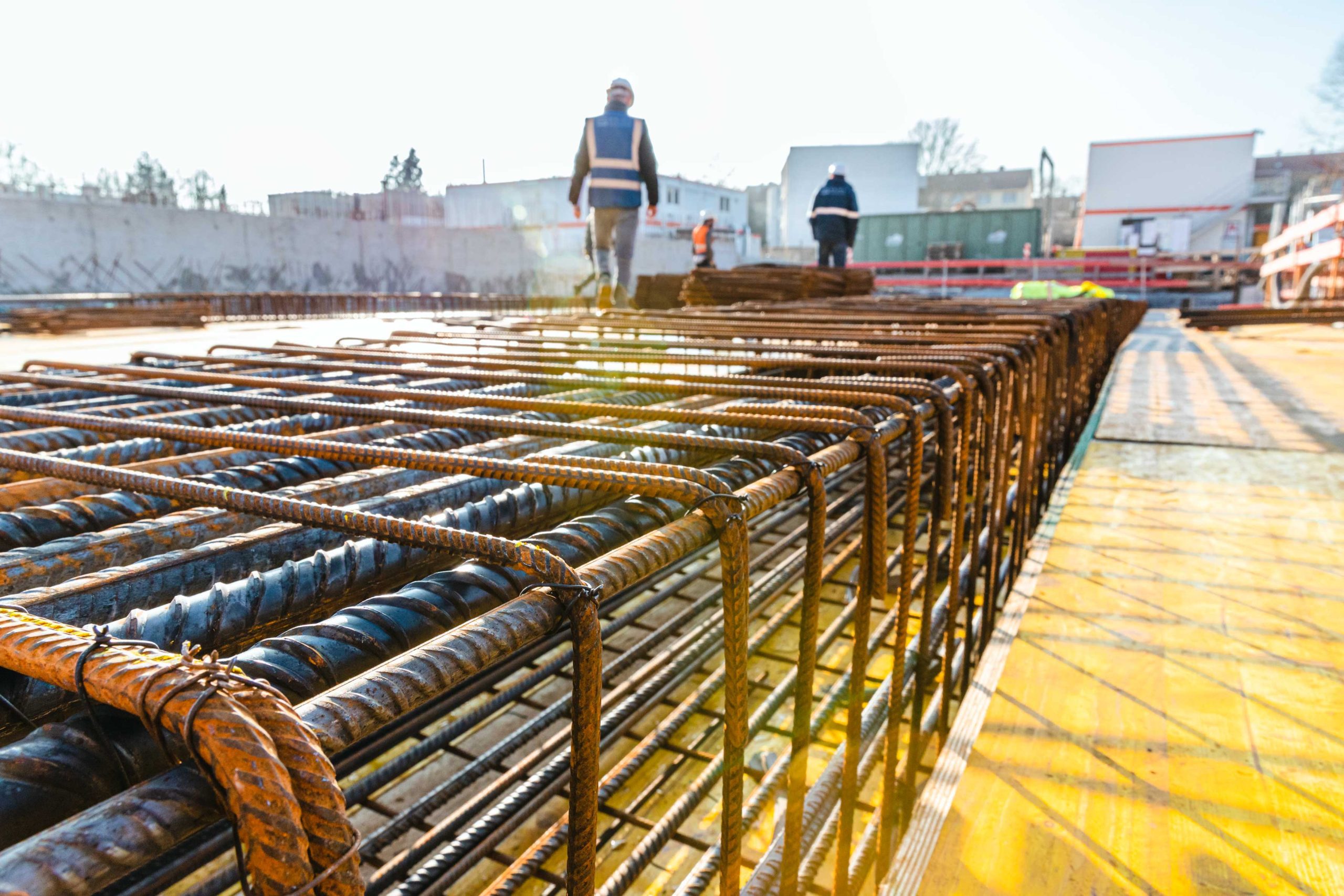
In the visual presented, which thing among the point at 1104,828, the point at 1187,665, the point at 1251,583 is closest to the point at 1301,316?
the point at 1251,583

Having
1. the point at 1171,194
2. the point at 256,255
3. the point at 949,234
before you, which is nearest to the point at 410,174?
the point at 256,255

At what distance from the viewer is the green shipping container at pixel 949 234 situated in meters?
25.2

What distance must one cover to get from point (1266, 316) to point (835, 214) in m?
4.96

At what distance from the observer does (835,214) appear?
9812mm

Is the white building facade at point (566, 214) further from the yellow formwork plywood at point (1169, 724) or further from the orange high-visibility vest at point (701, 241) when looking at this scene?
the yellow formwork plywood at point (1169, 724)

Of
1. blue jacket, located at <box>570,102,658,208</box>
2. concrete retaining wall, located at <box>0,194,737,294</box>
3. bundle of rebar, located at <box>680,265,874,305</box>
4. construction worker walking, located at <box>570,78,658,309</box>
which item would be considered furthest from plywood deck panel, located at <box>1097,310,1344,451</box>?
concrete retaining wall, located at <box>0,194,737,294</box>

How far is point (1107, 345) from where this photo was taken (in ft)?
22.8

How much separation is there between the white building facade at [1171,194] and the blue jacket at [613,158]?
25505 mm

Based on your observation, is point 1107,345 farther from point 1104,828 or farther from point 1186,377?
point 1104,828

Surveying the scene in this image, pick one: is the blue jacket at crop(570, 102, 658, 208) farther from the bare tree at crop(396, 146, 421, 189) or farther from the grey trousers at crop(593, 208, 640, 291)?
the bare tree at crop(396, 146, 421, 189)

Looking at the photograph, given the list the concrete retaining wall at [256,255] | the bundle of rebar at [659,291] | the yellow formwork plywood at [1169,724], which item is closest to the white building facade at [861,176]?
the concrete retaining wall at [256,255]

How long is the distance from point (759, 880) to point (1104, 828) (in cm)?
62

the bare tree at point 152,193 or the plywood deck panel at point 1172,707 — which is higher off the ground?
the bare tree at point 152,193

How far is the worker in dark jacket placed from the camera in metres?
9.68
